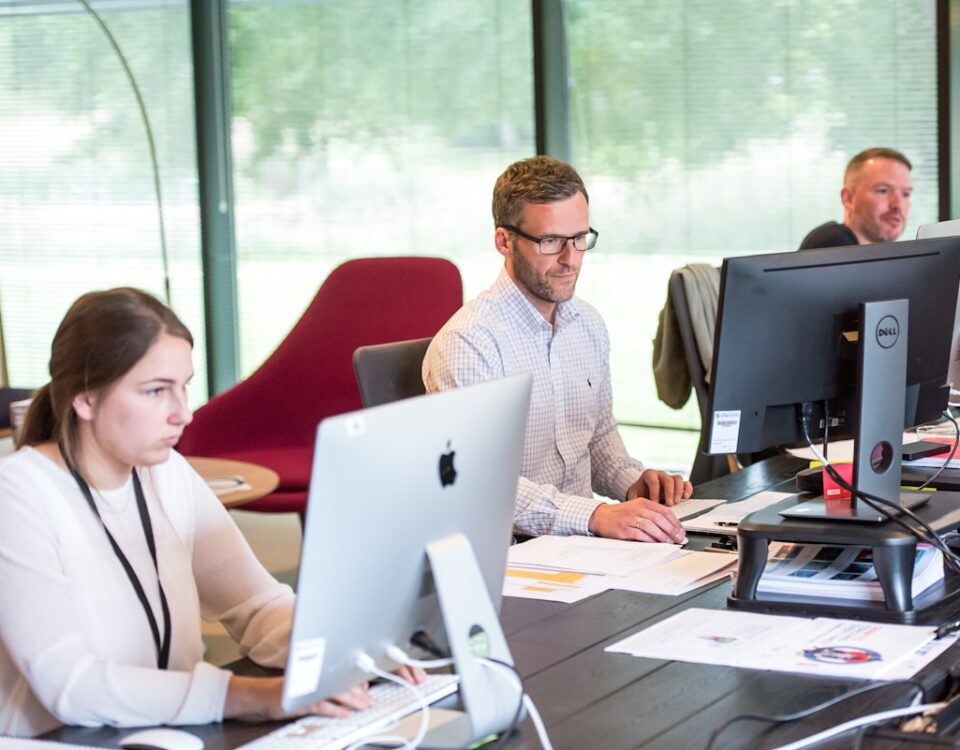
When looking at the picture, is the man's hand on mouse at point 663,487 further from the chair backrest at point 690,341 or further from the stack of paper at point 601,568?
the chair backrest at point 690,341

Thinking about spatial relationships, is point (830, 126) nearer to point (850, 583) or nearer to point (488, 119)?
point (488, 119)

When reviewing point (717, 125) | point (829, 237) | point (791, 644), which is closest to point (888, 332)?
point (791, 644)

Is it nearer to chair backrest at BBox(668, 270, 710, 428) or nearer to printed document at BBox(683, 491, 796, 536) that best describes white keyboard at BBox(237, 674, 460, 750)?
printed document at BBox(683, 491, 796, 536)

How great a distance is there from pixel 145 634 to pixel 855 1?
157 inches

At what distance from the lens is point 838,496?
2.17 metres

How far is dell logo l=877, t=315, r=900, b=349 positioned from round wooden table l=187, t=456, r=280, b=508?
2041 mm

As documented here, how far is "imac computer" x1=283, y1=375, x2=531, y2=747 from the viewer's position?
Result: 138 cm

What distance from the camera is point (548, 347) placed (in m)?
3.06

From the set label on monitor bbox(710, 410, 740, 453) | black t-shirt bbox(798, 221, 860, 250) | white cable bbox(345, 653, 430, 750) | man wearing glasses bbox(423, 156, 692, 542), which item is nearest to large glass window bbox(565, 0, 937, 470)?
black t-shirt bbox(798, 221, 860, 250)

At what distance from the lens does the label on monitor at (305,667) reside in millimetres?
1400

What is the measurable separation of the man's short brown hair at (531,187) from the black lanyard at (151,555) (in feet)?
3.96

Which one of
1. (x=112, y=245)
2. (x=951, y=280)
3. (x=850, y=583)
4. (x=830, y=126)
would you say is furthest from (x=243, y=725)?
(x=112, y=245)

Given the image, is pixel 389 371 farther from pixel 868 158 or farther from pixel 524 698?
pixel 868 158

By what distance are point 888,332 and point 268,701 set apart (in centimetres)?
103
